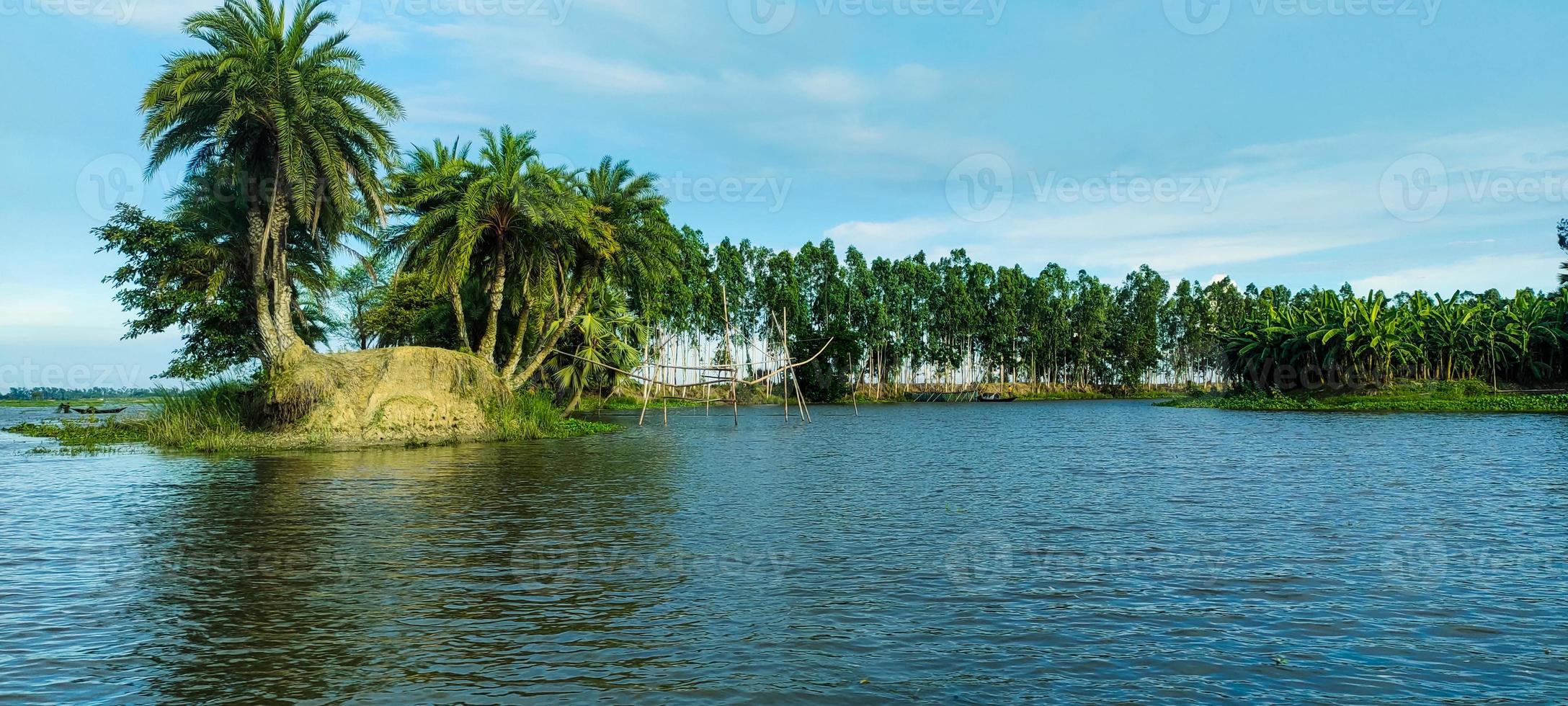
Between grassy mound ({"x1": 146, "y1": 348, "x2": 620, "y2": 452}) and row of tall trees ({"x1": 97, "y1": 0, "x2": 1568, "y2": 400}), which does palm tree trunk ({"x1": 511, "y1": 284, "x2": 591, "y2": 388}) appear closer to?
row of tall trees ({"x1": 97, "y1": 0, "x2": 1568, "y2": 400})

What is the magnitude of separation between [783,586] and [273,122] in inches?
1184

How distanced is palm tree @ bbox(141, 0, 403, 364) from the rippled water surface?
1235 centimetres

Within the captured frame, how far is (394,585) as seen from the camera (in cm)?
1108

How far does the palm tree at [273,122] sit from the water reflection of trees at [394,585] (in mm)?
14309

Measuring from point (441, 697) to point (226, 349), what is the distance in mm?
39020

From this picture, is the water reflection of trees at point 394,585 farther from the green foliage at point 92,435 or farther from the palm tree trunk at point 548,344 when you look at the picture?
the palm tree trunk at point 548,344

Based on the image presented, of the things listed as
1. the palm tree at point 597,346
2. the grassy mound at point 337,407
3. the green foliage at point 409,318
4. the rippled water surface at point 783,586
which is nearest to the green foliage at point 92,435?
the grassy mound at point 337,407

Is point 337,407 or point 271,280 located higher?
point 271,280

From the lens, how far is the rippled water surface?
7641mm

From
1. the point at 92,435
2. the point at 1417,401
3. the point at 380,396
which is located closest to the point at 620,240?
the point at 380,396

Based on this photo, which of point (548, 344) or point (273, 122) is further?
point (548, 344)

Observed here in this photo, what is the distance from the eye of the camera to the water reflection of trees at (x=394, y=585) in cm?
791

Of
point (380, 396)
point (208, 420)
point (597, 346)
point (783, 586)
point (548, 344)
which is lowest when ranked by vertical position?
point (783, 586)

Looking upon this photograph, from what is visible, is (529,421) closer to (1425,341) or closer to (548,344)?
(548,344)
